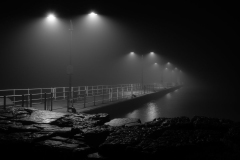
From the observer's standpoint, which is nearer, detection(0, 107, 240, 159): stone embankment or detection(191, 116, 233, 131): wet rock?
detection(0, 107, 240, 159): stone embankment

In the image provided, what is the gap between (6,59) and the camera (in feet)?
134

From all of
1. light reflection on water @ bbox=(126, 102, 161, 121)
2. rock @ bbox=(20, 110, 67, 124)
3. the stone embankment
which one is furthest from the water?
the stone embankment

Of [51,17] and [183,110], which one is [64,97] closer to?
[51,17]

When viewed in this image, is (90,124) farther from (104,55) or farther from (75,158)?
(104,55)

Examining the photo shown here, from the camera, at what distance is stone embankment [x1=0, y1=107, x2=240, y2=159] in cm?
565

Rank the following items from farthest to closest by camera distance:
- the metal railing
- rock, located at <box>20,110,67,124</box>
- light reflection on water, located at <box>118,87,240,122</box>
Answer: light reflection on water, located at <box>118,87,240,122</box>
the metal railing
rock, located at <box>20,110,67,124</box>

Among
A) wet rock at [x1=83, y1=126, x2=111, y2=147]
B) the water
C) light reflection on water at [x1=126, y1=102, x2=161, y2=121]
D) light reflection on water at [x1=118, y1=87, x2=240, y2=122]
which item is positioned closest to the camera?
wet rock at [x1=83, y1=126, x2=111, y2=147]

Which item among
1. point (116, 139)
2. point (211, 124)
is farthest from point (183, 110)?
point (116, 139)

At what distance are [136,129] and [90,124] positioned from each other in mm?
1454

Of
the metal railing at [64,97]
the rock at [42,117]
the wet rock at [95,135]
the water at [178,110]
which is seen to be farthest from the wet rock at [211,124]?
the water at [178,110]

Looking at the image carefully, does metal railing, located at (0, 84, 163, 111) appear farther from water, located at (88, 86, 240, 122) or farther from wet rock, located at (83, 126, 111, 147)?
wet rock, located at (83, 126, 111, 147)

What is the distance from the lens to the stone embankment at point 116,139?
5648mm

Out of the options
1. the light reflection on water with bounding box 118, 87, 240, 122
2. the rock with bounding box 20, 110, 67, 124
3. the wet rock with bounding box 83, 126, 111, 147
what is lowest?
the light reflection on water with bounding box 118, 87, 240, 122

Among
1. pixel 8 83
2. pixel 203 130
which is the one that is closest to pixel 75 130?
pixel 203 130
